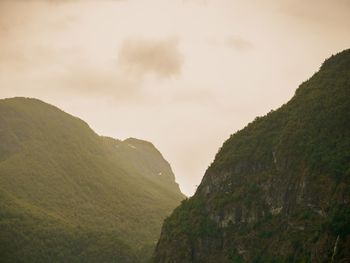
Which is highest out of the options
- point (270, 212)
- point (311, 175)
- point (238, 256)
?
point (311, 175)

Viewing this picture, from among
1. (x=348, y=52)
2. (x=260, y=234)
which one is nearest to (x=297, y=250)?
(x=260, y=234)

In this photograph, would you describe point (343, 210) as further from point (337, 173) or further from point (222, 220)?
point (222, 220)

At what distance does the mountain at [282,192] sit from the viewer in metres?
118

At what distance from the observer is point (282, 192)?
438 feet

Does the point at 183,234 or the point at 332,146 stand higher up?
the point at 332,146

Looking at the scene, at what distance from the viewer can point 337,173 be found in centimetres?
12175

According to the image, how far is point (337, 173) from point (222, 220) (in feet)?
116

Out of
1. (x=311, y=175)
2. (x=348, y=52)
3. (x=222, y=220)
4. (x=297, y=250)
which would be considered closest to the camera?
(x=297, y=250)

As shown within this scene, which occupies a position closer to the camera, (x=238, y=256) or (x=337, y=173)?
(x=337, y=173)

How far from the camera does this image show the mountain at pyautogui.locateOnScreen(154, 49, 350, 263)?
118 metres

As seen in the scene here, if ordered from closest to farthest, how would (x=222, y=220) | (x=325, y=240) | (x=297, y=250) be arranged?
(x=325, y=240)
(x=297, y=250)
(x=222, y=220)

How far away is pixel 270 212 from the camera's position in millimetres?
134625

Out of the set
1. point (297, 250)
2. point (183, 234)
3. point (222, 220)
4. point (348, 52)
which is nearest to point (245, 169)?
point (222, 220)

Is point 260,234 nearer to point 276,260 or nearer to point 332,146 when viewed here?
point 276,260
